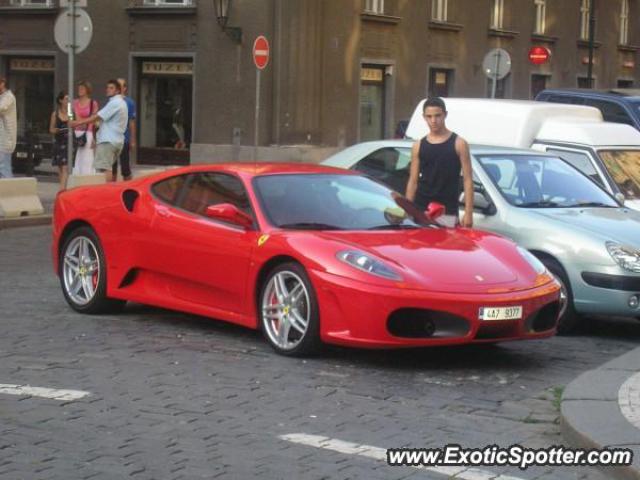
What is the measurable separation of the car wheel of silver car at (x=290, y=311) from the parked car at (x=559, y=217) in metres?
2.55

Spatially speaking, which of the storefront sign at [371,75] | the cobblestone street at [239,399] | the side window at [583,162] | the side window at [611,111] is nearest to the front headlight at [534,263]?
the cobblestone street at [239,399]

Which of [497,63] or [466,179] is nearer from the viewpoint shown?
[466,179]

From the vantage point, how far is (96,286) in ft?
34.0

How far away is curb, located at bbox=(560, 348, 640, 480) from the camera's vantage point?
246 inches

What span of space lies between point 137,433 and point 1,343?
278cm

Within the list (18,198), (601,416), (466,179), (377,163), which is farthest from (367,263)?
(18,198)

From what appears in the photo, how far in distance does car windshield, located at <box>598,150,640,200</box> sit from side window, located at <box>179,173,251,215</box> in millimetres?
4945

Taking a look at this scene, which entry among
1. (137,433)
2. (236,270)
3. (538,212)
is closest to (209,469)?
(137,433)

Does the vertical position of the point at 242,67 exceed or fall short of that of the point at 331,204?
it exceeds it

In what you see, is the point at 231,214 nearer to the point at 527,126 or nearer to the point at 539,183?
the point at 539,183

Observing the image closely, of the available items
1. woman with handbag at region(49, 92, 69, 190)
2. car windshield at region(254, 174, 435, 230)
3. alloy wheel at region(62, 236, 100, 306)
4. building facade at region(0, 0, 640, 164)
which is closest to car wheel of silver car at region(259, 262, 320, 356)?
car windshield at region(254, 174, 435, 230)

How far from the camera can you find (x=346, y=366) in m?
8.61

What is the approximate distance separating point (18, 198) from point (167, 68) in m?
13.1

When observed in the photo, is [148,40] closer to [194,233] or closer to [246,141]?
[246,141]
